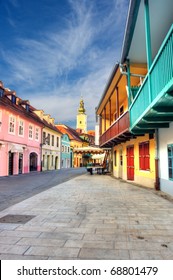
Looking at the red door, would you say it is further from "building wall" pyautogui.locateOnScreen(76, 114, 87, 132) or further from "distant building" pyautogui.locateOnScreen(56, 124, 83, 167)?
"building wall" pyautogui.locateOnScreen(76, 114, 87, 132)

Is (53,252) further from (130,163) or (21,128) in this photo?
(21,128)

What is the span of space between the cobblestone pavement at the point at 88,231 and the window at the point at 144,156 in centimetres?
407

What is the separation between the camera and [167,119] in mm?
6895

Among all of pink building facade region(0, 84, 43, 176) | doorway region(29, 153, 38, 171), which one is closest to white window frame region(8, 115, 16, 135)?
pink building facade region(0, 84, 43, 176)

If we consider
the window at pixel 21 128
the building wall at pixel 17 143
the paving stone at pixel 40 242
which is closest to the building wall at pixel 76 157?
the building wall at pixel 17 143

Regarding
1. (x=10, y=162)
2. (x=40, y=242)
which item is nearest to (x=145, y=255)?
(x=40, y=242)

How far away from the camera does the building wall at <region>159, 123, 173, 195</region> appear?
805 centimetres

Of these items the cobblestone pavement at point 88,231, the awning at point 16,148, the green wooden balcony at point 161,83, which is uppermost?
the green wooden balcony at point 161,83

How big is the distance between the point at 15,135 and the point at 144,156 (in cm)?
1349

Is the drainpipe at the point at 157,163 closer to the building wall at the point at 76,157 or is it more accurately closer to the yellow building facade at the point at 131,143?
the yellow building facade at the point at 131,143

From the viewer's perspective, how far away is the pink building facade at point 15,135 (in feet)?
59.4
